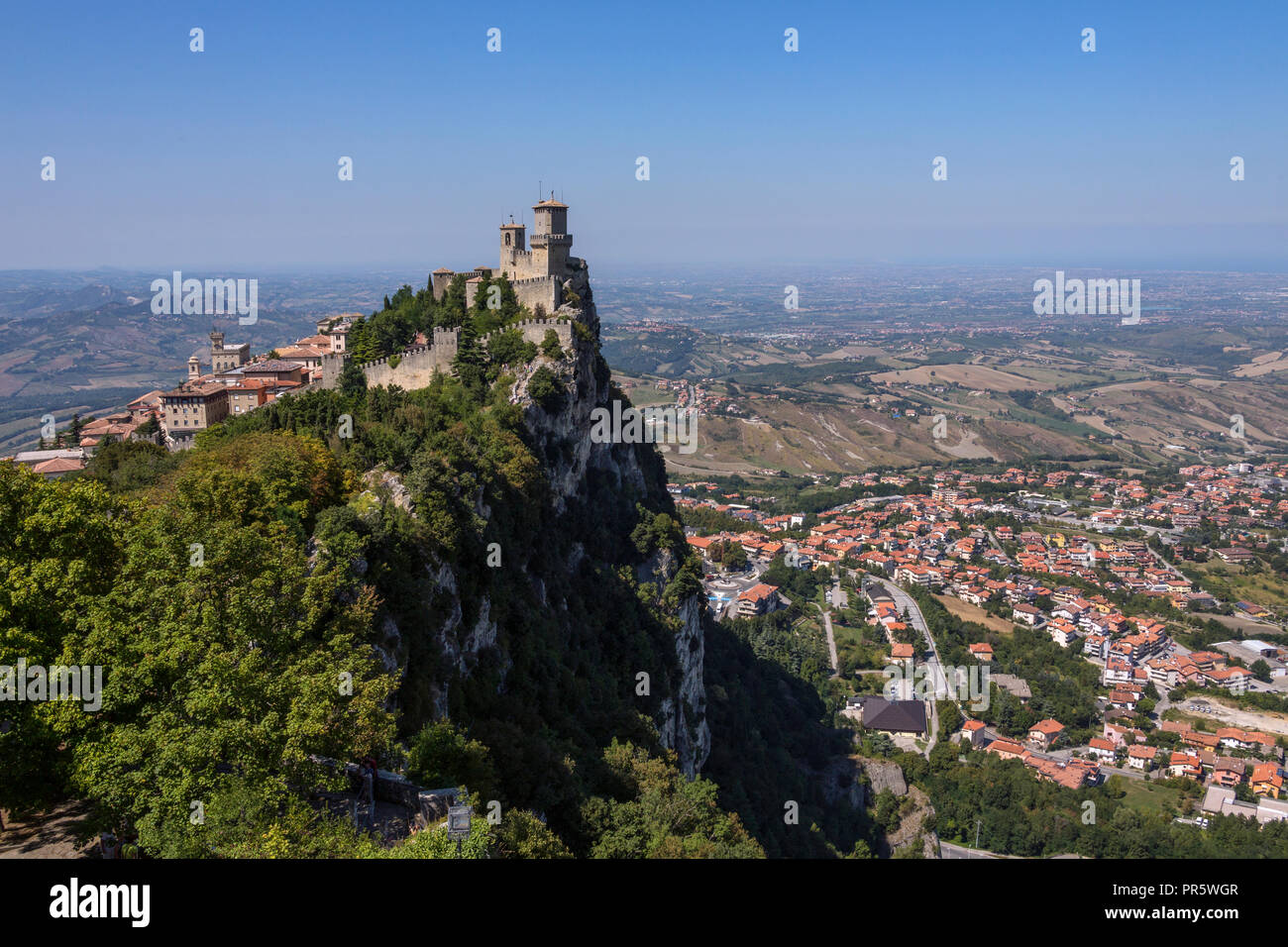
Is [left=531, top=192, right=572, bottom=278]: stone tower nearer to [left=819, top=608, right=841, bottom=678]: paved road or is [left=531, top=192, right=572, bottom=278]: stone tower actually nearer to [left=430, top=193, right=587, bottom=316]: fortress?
[left=430, top=193, right=587, bottom=316]: fortress

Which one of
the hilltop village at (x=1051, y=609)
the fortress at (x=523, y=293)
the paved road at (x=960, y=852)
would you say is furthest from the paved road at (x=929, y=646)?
the fortress at (x=523, y=293)

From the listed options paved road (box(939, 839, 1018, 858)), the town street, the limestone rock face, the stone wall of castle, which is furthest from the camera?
the town street

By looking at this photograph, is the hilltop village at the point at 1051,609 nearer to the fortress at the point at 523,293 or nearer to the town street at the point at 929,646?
the town street at the point at 929,646

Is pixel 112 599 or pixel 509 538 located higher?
pixel 112 599

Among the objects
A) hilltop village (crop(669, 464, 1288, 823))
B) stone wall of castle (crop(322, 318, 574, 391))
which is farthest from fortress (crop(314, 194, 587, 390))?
hilltop village (crop(669, 464, 1288, 823))

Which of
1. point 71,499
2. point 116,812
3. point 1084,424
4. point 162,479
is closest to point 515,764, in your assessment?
point 116,812

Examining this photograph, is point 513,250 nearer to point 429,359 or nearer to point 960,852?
point 429,359
